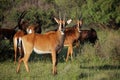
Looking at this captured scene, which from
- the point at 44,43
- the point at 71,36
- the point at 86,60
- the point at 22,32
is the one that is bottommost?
the point at 86,60

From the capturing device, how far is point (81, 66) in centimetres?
1434

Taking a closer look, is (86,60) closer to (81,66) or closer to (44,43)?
(81,66)

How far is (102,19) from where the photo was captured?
89.2ft

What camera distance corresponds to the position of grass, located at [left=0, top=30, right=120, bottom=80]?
39.2 ft

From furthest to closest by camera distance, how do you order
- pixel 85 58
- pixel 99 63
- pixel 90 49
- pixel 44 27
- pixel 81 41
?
pixel 44 27, pixel 81 41, pixel 90 49, pixel 85 58, pixel 99 63

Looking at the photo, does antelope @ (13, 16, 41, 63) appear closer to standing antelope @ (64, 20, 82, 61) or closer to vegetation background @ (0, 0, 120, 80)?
vegetation background @ (0, 0, 120, 80)

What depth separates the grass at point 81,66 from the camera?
11.9 meters

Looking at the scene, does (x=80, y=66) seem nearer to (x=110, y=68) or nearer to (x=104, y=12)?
(x=110, y=68)

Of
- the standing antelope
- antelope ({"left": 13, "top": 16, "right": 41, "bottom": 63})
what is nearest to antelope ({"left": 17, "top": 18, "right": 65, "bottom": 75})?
antelope ({"left": 13, "top": 16, "right": 41, "bottom": 63})

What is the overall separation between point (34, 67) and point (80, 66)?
69.6 inches

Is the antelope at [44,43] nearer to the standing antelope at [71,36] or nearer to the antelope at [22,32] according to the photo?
the antelope at [22,32]

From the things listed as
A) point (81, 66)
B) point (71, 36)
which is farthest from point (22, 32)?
point (81, 66)

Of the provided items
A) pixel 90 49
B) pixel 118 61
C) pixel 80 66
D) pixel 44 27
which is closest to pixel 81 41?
pixel 90 49

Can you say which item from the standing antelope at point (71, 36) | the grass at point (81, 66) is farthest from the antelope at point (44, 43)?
the standing antelope at point (71, 36)
